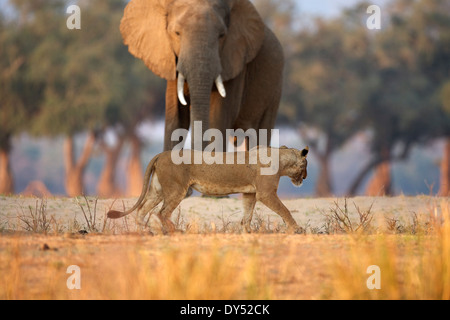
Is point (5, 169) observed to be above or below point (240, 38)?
above

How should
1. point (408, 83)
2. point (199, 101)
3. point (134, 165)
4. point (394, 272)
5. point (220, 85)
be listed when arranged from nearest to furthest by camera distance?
point (394, 272) → point (199, 101) → point (220, 85) → point (408, 83) → point (134, 165)

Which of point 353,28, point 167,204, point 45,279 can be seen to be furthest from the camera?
point 353,28

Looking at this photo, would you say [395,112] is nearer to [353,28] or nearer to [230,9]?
[353,28]

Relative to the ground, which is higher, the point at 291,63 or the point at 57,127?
the point at 291,63

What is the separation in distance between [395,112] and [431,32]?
3.87 m

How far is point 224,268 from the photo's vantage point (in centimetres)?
459

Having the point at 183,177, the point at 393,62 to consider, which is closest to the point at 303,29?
the point at 393,62

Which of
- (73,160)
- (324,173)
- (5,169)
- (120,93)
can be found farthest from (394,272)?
(324,173)

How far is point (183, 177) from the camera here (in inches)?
273

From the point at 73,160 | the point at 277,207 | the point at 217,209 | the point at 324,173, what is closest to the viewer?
the point at 277,207

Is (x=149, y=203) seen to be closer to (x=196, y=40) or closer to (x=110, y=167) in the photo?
(x=196, y=40)

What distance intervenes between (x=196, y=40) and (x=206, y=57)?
25 centimetres

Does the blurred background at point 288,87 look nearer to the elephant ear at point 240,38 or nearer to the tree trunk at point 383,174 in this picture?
the tree trunk at point 383,174

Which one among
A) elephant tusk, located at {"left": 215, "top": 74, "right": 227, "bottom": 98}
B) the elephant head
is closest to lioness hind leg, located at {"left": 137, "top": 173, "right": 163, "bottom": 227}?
the elephant head
